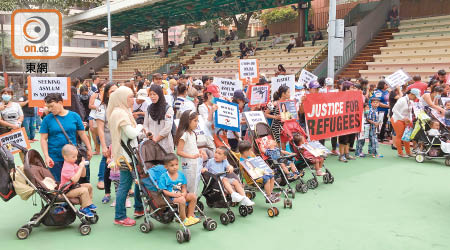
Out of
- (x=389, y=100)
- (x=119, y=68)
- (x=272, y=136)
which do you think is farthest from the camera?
(x=119, y=68)

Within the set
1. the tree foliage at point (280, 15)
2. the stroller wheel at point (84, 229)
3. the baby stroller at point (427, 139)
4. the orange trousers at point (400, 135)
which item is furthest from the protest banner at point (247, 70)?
the tree foliage at point (280, 15)

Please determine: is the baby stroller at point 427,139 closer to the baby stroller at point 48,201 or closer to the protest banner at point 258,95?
the protest banner at point 258,95

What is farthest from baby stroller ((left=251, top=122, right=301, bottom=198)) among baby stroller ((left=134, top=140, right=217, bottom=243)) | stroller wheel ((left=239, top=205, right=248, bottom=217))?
baby stroller ((left=134, top=140, right=217, bottom=243))

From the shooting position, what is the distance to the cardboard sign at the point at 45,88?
244 inches

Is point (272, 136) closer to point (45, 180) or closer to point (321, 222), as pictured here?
point (321, 222)

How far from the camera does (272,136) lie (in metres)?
5.88

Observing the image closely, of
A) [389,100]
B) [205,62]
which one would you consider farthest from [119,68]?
[389,100]

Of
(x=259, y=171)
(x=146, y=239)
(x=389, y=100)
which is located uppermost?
(x=389, y=100)

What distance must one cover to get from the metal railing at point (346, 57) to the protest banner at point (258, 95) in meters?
9.69

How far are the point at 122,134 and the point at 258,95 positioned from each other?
386 centimetres

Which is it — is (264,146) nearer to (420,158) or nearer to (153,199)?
(153,199)

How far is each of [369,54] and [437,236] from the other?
1380 centimetres

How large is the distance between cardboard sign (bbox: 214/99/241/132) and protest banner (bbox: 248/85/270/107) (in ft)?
6.67

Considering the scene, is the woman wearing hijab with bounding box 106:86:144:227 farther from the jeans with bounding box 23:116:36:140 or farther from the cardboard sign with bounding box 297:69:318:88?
the jeans with bounding box 23:116:36:140
